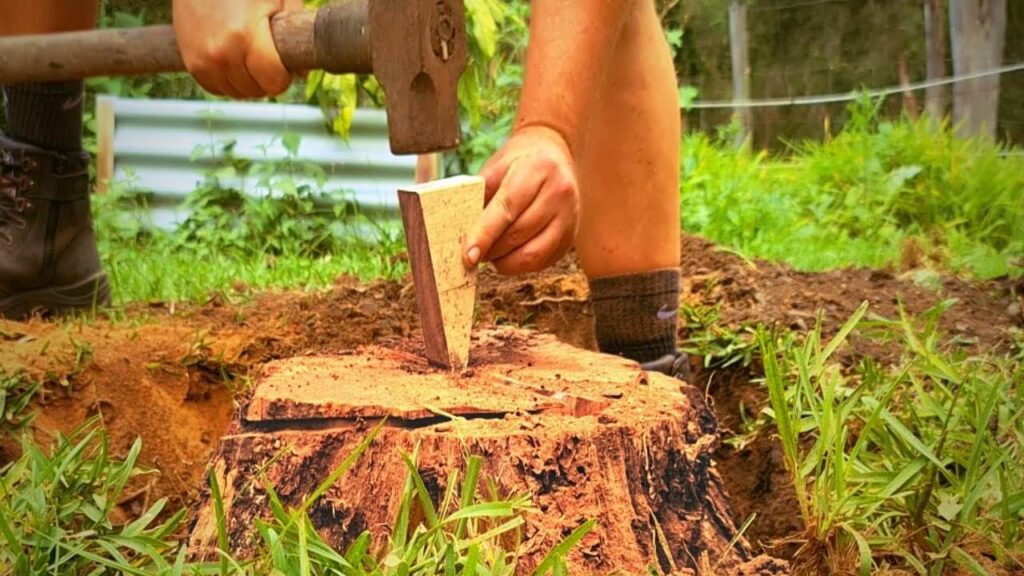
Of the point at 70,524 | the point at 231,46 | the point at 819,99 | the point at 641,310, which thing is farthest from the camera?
the point at 819,99

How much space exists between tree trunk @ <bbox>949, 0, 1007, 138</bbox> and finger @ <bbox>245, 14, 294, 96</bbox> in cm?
278

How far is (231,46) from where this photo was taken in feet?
7.82

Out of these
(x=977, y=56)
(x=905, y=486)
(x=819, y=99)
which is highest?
(x=977, y=56)

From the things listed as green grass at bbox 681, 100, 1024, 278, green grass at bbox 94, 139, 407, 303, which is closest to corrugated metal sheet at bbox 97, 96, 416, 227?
green grass at bbox 94, 139, 407, 303

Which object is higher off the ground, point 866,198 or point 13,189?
point 13,189

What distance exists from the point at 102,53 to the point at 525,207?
49.1 inches

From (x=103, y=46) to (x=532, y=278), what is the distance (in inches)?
54.4

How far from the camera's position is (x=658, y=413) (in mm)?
1712

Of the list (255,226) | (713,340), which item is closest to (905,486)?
(713,340)

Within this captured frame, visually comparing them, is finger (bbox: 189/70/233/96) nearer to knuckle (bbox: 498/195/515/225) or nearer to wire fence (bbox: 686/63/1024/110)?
knuckle (bbox: 498/195/515/225)

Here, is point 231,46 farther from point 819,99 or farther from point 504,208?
point 819,99

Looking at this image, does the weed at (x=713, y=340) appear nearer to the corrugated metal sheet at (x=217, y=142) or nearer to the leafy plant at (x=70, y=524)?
the leafy plant at (x=70, y=524)

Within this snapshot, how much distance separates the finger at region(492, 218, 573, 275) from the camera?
1.95 metres

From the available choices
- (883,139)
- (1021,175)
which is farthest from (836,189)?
(1021,175)
